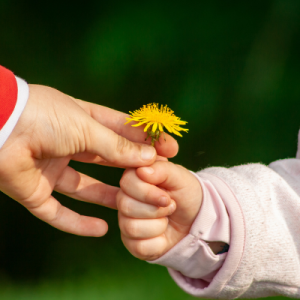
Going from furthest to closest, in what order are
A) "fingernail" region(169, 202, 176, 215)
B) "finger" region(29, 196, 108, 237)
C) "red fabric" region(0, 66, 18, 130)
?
1. "finger" region(29, 196, 108, 237)
2. "fingernail" region(169, 202, 176, 215)
3. "red fabric" region(0, 66, 18, 130)

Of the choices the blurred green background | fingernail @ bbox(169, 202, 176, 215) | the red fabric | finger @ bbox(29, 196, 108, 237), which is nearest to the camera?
the red fabric

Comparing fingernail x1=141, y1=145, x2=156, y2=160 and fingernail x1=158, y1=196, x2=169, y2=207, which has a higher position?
fingernail x1=141, y1=145, x2=156, y2=160

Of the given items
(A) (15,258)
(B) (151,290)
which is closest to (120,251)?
(B) (151,290)

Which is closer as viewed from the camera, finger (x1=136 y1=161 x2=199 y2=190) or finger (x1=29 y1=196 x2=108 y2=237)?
finger (x1=136 y1=161 x2=199 y2=190)

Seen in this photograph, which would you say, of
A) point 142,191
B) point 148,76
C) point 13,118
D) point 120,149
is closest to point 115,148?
point 120,149

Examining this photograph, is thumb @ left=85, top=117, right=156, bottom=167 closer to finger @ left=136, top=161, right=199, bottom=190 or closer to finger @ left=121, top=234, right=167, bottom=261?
finger @ left=136, top=161, right=199, bottom=190

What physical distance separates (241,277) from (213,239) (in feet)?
0.36

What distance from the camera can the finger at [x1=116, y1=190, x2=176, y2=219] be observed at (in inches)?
27.6

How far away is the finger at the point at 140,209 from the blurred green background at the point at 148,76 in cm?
50

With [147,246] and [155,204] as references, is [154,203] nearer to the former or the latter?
[155,204]

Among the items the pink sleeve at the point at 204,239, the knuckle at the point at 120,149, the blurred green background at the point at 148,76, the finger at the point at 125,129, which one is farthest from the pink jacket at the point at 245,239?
the blurred green background at the point at 148,76

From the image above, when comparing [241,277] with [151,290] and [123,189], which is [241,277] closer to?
[123,189]

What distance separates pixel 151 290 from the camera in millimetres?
1290

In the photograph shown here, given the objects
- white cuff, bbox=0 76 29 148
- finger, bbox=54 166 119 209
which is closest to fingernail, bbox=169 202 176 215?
finger, bbox=54 166 119 209
